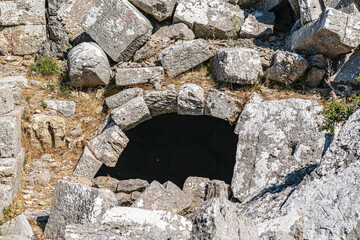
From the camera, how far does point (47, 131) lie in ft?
21.4

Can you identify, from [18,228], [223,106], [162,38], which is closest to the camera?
[18,228]

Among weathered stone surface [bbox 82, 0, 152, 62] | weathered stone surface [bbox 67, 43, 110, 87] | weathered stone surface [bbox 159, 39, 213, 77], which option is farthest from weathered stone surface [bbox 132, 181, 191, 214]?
weathered stone surface [bbox 82, 0, 152, 62]

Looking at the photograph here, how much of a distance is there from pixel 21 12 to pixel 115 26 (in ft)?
7.87

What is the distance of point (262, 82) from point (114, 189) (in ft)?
10.5

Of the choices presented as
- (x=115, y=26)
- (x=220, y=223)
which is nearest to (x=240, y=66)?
(x=115, y=26)

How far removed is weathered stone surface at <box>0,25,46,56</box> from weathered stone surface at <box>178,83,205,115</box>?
12.0 ft

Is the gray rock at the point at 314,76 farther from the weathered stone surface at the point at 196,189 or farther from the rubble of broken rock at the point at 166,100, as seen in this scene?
the weathered stone surface at the point at 196,189

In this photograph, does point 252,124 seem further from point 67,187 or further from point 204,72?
point 67,187

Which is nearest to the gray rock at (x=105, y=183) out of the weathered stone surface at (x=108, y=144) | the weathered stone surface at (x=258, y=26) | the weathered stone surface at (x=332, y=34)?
the weathered stone surface at (x=108, y=144)

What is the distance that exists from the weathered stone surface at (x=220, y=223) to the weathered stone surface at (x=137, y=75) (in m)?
4.04

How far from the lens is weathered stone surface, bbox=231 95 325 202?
5.49m

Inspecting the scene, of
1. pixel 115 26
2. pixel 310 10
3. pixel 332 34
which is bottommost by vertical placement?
pixel 115 26

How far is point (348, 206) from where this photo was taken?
132 inches

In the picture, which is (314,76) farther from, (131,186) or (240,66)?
(131,186)
